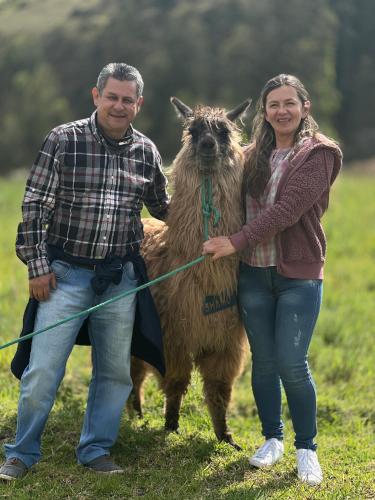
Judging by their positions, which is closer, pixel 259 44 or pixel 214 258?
pixel 214 258

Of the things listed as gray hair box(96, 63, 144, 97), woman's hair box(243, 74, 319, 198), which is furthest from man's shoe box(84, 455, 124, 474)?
gray hair box(96, 63, 144, 97)

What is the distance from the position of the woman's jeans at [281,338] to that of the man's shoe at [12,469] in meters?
1.39

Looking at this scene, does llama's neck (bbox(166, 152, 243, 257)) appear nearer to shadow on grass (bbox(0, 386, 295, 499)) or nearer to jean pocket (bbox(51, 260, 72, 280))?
jean pocket (bbox(51, 260, 72, 280))

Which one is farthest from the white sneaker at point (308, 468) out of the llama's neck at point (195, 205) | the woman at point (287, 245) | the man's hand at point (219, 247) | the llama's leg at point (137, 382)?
the llama's leg at point (137, 382)

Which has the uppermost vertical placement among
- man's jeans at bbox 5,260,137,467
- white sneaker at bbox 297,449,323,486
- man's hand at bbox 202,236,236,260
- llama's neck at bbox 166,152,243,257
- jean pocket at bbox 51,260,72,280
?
llama's neck at bbox 166,152,243,257

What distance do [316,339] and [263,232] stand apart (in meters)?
3.71

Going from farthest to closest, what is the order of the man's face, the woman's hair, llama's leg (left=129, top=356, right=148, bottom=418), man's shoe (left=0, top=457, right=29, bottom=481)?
llama's leg (left=129, top=356, right=148, bottom=418) < the woman's hair < the man's face < man's shoe (left=0, top=457, right=29, bottom=481)

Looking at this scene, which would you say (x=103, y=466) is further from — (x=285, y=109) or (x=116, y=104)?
(x=285, y=109)

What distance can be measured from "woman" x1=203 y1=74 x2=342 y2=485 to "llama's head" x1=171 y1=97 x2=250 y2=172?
0.61 ft

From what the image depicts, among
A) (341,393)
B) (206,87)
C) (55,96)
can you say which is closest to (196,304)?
(341,393)

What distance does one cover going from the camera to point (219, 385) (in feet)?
14.9

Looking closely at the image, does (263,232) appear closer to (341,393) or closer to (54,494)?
(54,494)

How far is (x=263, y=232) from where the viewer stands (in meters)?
3.71

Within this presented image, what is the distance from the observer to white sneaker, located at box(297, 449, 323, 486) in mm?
3803
